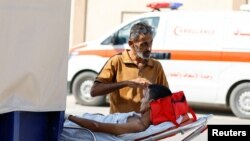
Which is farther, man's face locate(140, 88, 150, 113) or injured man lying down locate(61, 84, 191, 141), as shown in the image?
man's face locate(140, 88, 150, 113)

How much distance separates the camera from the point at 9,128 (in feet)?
10.1

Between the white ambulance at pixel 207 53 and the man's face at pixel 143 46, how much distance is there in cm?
670

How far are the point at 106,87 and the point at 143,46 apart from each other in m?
0.39

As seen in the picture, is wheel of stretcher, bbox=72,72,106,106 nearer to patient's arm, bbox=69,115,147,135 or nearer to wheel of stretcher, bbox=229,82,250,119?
wheel of stretcher, bbox=229,82,250,119

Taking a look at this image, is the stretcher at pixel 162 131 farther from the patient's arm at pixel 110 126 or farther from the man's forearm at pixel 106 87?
the man's forearm at pixel 106 87

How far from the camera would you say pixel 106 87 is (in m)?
4.07

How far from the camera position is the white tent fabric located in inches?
117

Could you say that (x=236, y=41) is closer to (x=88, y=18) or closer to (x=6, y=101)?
(x=88, y=18)

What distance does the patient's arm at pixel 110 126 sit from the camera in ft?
12.0

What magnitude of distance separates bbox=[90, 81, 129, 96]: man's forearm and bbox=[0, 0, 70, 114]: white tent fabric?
2.63 feet

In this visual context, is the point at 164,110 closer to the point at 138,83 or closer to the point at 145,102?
the point at 145,102

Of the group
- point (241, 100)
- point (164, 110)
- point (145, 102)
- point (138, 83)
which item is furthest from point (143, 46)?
point (241, 100)

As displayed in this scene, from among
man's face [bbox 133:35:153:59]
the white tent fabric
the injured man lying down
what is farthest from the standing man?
the white tent fabric

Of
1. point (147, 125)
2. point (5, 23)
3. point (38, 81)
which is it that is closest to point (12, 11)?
point (5, 23)
